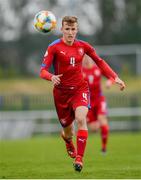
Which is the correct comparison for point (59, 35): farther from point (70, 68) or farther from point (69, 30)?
point (69, 30)

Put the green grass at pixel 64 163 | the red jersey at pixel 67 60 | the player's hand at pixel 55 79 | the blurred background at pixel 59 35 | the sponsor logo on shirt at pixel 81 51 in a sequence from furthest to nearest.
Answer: the blurred background at pixel 59 35, the sponsor logo on shirt at pixel 81 51, the red jersey at pixel 67 60, the green grass at pixel 64 163, the player's hand at pixel 55 79

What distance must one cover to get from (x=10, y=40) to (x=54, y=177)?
3265 centimetres

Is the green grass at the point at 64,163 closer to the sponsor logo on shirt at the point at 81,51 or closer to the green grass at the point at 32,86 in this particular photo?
the sponsor logo on shirt at the point at 81,51

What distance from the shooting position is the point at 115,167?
13.2m

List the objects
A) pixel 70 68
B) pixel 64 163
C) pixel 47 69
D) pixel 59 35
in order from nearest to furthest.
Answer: pixel 47 69 → pixel 70 68 → pixel 64 163 → pixel 59 35

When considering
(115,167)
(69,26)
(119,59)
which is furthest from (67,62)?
(119,59)

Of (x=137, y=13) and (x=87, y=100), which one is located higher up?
(x=137, y=13)

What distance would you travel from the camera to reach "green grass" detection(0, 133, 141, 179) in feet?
38.8

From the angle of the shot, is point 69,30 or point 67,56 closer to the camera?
point 69,30

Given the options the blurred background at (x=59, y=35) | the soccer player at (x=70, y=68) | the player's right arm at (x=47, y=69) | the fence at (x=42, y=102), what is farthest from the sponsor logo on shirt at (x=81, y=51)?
the blurred background at (x=59, y=35)

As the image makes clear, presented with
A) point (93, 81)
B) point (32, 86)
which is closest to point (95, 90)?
point (93, 81)

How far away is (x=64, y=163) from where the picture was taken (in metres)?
14.4

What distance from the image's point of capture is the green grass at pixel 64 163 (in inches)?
465

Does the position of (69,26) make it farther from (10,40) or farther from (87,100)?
(10,40)
